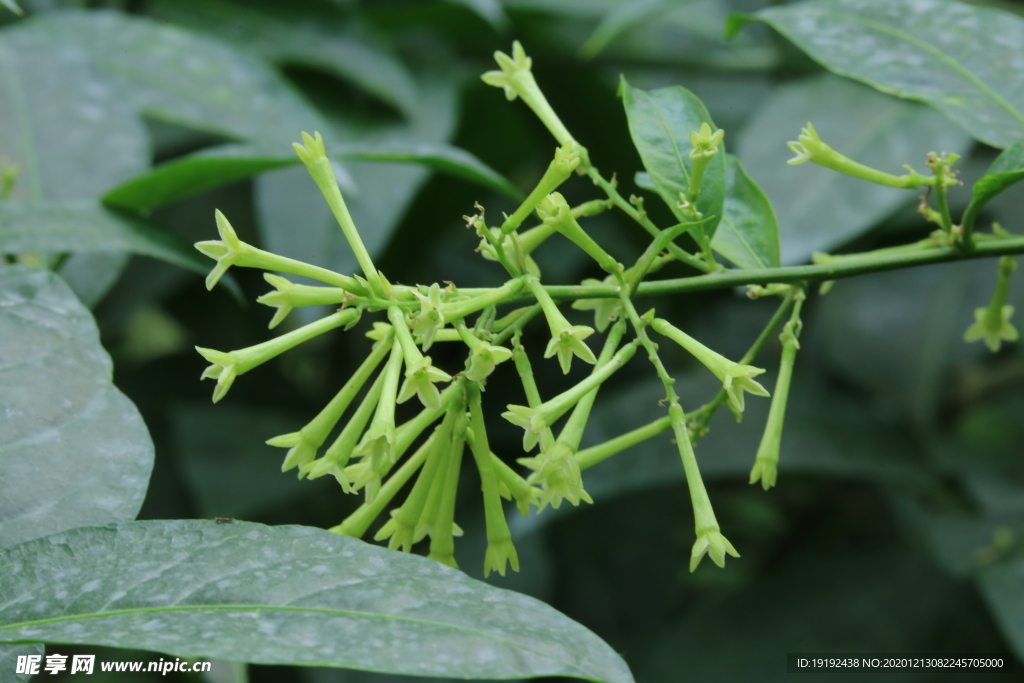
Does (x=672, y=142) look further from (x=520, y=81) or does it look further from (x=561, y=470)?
(x=561, y=470)

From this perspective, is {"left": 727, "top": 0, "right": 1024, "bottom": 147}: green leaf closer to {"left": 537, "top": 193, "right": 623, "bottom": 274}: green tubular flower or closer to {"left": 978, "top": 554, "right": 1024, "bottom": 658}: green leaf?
{"left": 537, "top": 193, "right": 623, "bottom": 274}: green tubular flower

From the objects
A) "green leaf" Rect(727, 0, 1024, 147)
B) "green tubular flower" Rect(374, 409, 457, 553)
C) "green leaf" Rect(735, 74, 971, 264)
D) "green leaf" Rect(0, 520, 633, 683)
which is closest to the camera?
"green leaf" Rect(0, 520, 633, 683)

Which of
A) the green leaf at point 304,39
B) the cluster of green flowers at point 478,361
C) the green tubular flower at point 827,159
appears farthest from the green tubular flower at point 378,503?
the green leaf at point 304,39

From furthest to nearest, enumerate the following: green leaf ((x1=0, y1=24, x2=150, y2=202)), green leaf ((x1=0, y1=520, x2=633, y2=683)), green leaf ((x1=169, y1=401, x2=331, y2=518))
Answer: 1. green leaf ((x1=169, y1=401, x2=331, y2=518))
2. green leaf ((x1=0, y1=24, x2=150, y2=202))
3. green leaf ((x1=0, y1=520, x2=633, y2=683))

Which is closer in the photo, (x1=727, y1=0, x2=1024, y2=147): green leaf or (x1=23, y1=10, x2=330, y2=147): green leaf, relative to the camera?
(x1=727, y1=0, x2=1024, y2=147): green leaf

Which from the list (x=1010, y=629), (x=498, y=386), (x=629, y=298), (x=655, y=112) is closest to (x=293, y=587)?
(x=629, y=298)

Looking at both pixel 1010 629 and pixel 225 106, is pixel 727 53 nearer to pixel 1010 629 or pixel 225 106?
pixel 225 106

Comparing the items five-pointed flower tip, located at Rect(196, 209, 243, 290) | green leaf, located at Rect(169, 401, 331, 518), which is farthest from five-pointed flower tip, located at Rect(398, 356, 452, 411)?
green leaf, located at Rect(169, 401, 331, 518)
